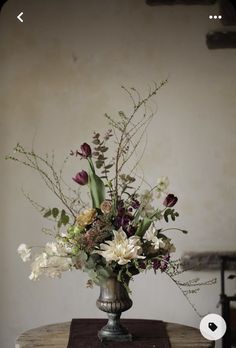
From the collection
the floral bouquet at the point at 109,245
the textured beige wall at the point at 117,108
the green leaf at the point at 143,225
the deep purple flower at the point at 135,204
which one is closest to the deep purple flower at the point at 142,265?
the floral bouquet at the point at 109,245

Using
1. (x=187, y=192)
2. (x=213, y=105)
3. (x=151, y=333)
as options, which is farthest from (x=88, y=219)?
(x=213, y=105)

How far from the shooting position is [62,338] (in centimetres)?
247

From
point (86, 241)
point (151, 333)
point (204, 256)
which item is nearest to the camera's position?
point (86, 241)

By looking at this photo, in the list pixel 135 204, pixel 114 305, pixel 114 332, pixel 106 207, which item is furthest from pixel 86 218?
pixel 114 332

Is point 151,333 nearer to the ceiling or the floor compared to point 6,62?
nearer to the floor

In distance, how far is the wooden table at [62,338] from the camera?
2.39 metres

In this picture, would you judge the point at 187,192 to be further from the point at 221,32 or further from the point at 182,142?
the point at 221,32

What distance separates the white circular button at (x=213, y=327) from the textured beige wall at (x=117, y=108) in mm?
973

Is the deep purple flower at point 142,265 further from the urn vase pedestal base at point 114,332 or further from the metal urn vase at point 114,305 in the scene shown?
the urn vase pedestal base at point 114,332

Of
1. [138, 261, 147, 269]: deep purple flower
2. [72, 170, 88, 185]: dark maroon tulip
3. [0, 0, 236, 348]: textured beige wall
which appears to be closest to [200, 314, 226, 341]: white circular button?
[138, 261, 147, 269]: deep purple flower

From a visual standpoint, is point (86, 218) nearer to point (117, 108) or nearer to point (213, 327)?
point (213, 327)

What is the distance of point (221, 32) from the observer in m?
3.31

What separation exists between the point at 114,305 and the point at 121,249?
0.94ft

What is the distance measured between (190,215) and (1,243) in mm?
1129
